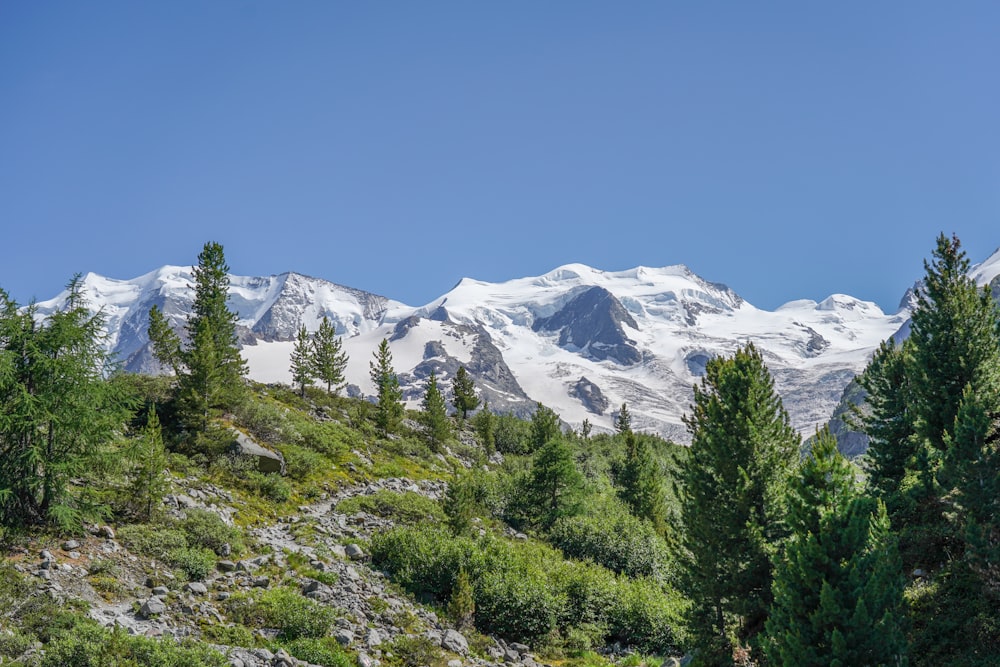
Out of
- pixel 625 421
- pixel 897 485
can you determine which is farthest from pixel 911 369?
pixel 625 421

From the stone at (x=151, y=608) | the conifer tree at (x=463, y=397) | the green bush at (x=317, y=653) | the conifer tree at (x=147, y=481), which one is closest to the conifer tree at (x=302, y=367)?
the conifer tree at (x=463, y=397)

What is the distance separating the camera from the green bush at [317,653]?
1631cm

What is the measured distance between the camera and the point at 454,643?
20.0 metres

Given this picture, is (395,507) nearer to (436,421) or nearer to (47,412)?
(47,412)

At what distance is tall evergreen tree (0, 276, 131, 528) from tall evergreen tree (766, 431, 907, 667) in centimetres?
1904

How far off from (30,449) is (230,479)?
44.2 feet

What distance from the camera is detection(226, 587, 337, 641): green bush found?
57.6ft

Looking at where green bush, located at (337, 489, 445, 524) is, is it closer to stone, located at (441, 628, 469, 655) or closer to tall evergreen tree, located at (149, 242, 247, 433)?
Result: tall evergreen tree, located at (149, 242, 247, 433)

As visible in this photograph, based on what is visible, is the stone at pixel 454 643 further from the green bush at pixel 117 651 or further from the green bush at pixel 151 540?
the green bush at pixel 151 540

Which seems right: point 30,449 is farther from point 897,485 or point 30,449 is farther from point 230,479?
point 897,485

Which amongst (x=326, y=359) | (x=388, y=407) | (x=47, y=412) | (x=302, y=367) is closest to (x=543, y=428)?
(x=388, y=407)

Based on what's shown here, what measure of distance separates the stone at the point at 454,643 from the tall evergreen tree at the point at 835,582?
363 inches

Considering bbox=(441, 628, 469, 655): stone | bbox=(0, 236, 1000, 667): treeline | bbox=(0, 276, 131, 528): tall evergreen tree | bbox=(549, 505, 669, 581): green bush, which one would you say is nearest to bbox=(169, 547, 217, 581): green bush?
bbox=(0, 236, 1000, 667): treeline

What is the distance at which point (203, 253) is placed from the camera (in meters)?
43.8
